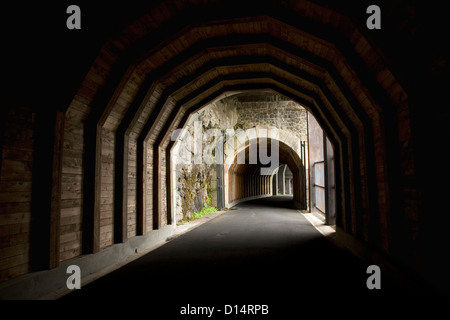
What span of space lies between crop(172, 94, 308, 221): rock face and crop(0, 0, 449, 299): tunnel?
4.63 m

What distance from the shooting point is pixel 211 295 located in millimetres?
3354

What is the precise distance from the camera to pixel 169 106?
6539mm

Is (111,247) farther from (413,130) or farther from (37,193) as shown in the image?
(413,130)

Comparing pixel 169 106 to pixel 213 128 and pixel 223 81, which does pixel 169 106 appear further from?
pixel 213 128

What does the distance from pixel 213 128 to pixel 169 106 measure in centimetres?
721

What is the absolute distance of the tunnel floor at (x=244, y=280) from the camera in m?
3.15

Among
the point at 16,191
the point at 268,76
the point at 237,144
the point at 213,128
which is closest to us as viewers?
the point at 16,191

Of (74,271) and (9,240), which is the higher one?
(9,240)

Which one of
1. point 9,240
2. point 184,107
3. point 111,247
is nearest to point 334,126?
point 184,107

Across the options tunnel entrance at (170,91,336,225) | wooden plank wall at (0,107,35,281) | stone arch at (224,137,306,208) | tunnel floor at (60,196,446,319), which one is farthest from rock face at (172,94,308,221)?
wooden plank wall at (0,107,35,281)

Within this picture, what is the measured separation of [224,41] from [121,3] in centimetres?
197

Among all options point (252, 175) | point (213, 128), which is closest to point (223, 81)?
point (213, 128)
